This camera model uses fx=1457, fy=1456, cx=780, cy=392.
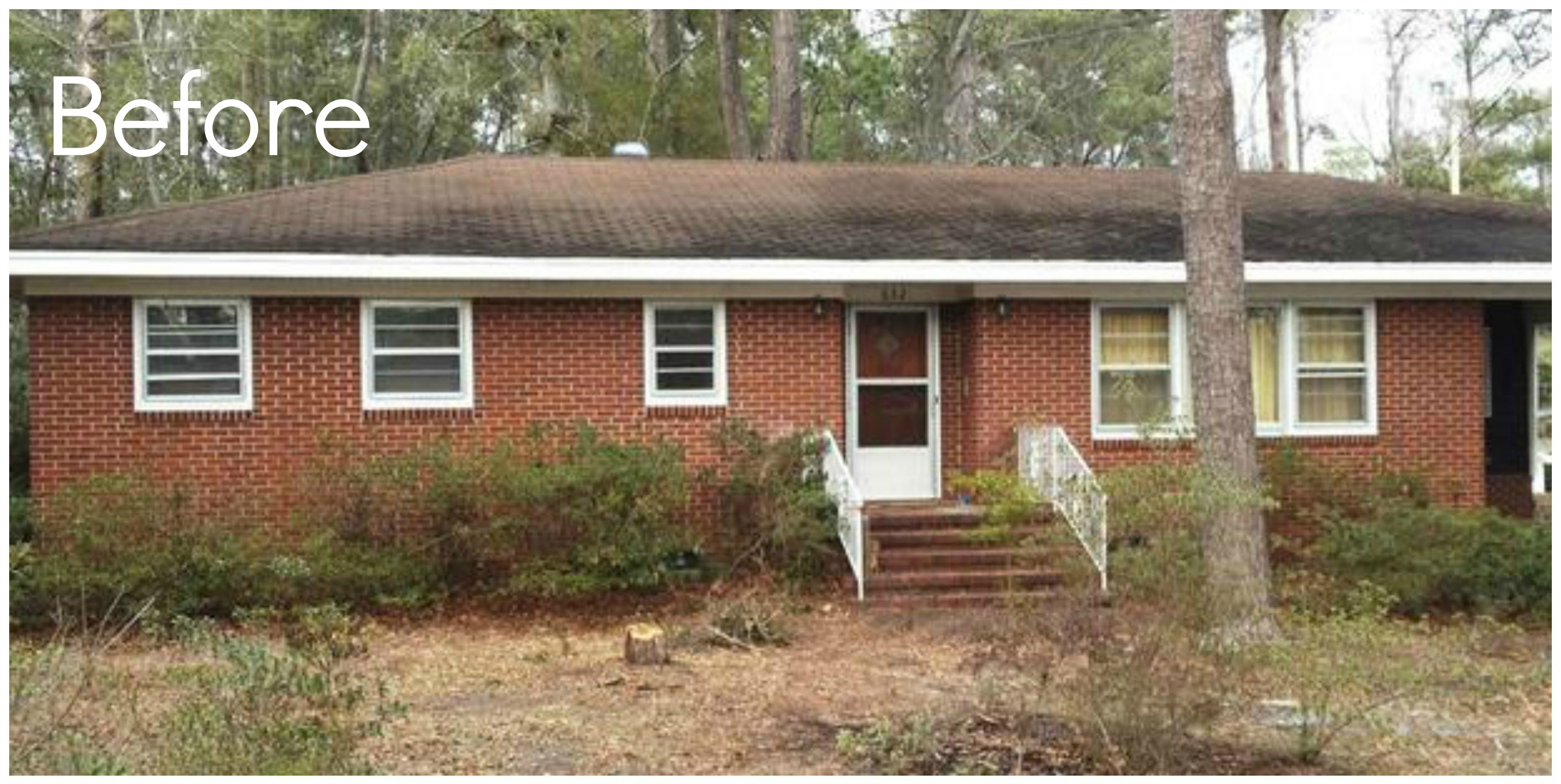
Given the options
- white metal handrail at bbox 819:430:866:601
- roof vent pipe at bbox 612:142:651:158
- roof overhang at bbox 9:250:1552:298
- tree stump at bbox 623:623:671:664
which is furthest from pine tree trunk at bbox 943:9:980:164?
tree stump at bbox 623:623:671:664

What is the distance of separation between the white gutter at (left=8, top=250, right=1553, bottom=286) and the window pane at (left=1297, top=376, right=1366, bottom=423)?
1.12 meters

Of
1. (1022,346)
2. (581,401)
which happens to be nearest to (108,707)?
(581,401)

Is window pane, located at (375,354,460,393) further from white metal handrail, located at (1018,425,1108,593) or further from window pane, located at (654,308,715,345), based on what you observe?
white metal handrail, located at (1018,425,1108,593)

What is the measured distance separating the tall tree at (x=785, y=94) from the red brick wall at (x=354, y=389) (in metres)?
11.2

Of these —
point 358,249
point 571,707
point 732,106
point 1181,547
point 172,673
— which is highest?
point 732,106

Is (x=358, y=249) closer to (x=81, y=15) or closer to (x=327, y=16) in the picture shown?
(x=81, y=15)

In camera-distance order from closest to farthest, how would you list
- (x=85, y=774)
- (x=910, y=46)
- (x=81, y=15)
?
(x=85, y=774) → (x=81, y=15) → (x=910, y=46)

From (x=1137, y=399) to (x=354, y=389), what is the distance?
23.3ft

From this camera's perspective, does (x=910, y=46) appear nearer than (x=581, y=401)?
No

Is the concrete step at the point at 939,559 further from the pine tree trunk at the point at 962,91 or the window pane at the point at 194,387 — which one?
the pine tree trunk at the point at 962,91

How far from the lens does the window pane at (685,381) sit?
13000 mm

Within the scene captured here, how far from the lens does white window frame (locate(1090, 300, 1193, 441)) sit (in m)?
13.5

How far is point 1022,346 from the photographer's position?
13383 millimetres

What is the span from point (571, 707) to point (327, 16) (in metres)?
28.2
